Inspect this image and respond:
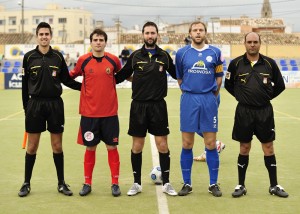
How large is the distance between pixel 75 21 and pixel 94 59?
111 metres

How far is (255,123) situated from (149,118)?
1.36m

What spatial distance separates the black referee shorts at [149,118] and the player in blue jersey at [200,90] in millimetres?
280

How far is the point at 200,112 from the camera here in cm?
681

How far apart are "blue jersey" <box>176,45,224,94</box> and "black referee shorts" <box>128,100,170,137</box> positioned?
433mm

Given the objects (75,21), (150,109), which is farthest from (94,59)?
(75,21)

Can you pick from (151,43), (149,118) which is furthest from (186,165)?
(151,43)

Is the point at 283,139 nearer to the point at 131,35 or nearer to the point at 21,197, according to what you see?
the point at 21,197

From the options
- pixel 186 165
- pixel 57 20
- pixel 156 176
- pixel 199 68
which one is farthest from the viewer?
pixel 57 20

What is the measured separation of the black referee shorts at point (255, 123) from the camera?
6.68m

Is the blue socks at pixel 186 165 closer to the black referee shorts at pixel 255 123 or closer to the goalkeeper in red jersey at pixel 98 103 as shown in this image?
the black referee shorts at pixel 255 123

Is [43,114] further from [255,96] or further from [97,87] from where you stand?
[255,96]

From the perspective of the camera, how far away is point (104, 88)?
677cm

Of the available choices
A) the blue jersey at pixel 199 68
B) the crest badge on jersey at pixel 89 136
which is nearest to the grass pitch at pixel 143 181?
the crest badge on jersey at pixel 89 136

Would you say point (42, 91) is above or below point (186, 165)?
above
